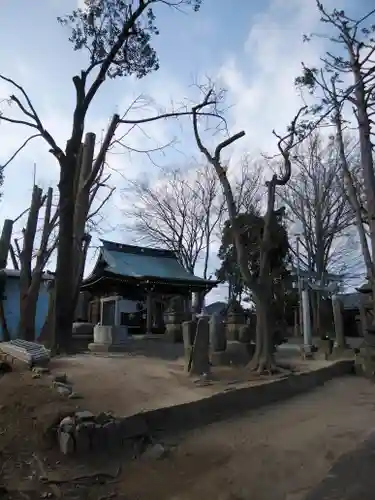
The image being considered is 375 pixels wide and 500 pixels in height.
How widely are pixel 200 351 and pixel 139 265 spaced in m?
14.1

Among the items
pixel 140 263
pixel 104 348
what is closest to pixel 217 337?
pixel 104 348

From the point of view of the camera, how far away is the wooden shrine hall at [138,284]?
20859 mm

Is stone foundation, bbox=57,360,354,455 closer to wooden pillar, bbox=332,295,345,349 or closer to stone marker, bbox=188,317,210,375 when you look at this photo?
stone marker, bbox=188,317,210,375

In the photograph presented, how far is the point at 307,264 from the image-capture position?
27.3 metres

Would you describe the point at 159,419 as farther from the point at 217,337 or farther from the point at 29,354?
the point at 217,337

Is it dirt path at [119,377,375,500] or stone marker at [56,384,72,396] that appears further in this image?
stone marker at [56,384,72,396]

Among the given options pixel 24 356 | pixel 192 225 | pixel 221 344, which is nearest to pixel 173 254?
pixel 192 225

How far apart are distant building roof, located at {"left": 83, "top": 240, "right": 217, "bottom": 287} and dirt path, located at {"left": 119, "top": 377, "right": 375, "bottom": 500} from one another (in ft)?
45.1

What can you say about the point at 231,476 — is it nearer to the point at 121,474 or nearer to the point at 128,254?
the point at 121,474

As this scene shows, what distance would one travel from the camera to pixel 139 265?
2272 cm

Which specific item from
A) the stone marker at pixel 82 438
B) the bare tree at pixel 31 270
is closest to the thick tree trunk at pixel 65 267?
the bare tree at pixel 31 270

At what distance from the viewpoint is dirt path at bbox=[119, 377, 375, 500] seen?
174 inches

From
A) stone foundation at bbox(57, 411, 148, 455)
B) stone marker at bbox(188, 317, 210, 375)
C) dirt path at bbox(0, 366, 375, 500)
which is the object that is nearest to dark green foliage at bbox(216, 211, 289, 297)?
stone marker at bbox(188, 317, 210, 375)

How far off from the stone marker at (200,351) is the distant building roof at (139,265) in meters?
11.6
